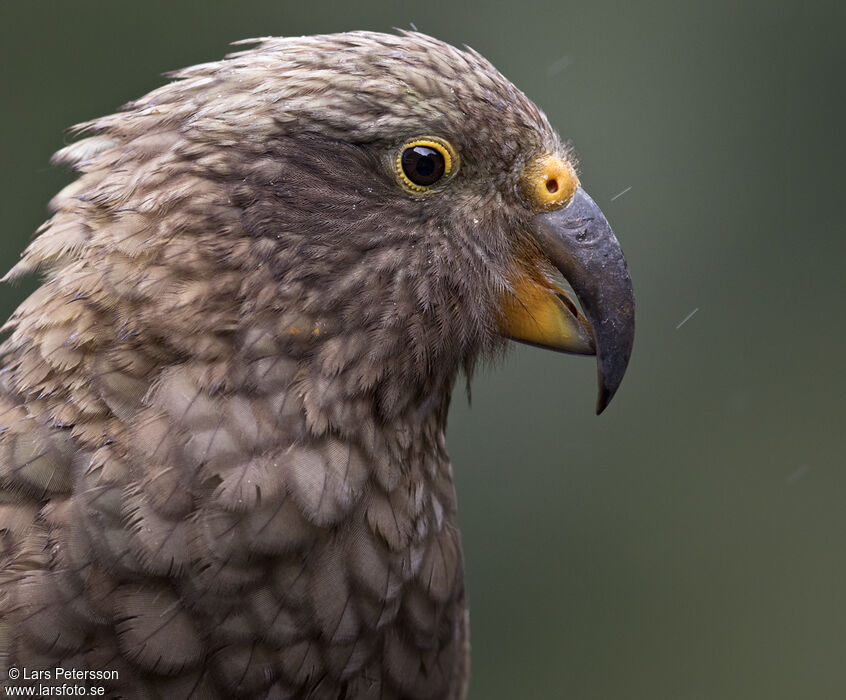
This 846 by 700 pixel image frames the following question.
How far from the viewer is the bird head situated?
1860 millimetres

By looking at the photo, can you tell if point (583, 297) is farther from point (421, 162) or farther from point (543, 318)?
point (421, 162)

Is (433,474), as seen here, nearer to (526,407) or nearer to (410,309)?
(410,309)

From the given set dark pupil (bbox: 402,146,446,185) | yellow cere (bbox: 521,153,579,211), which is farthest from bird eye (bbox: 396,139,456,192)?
yellow cere (bbox: 521,153,579,211)

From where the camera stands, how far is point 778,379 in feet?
19.2

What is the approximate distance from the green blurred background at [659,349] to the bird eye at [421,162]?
9.76ft

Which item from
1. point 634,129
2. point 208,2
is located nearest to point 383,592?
point 634,129

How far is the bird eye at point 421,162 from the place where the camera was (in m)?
1.92

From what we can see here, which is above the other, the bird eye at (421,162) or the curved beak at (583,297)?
the bird eye at (421,162)

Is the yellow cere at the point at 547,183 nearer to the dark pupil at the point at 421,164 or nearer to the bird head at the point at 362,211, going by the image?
the bird head at the point at 362,211

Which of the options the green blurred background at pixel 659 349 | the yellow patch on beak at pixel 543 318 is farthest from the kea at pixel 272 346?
the green blurred background at pixel 659 349

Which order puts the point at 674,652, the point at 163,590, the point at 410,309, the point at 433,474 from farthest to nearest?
the point at 674,652, the point at 433,474, the point at 410,309, the point at 163,590

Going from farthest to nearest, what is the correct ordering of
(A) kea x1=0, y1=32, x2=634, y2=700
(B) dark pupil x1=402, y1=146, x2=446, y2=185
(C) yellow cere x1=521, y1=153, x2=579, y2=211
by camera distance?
(C) yellow cere x1=521, y1=153, x2=579, y2=211
(B) dark pupil x1=402, y1=146, x2=446, y2=185
(A) kea x1=0, y1=32, x2=634, y2=700

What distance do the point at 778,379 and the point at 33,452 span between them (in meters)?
4.89

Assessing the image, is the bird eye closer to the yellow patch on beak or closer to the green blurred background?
the yellow patch on beak
